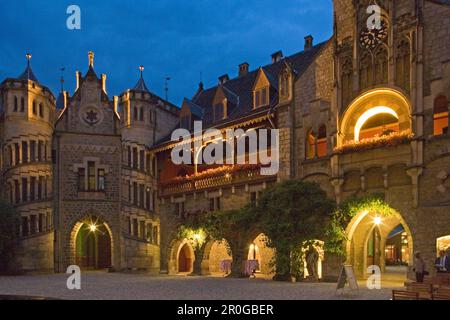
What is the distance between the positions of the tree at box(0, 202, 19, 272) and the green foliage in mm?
21530

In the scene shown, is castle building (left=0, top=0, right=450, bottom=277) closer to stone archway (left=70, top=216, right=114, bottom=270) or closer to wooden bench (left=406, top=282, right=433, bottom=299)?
stone archway (left=70, top=216, right=114, bottom=270)

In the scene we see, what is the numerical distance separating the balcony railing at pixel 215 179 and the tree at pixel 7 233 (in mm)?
9947

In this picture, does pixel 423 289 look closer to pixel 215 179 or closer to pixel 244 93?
pixel 215 179

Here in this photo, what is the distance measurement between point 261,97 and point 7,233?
737 inches

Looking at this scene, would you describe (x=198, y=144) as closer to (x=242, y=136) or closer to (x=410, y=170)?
(x=242, y=136)

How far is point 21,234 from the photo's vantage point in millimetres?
39906

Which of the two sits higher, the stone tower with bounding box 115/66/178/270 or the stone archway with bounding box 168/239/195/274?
the stone tower with bounding box 115/66/178/270

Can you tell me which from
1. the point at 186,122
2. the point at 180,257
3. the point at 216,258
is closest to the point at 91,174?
the point at 186,122

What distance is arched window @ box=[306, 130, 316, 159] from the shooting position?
28.5 metres

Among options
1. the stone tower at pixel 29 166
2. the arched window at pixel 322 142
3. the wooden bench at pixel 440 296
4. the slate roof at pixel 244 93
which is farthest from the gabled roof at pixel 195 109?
the wooden bench at pixel 440 296

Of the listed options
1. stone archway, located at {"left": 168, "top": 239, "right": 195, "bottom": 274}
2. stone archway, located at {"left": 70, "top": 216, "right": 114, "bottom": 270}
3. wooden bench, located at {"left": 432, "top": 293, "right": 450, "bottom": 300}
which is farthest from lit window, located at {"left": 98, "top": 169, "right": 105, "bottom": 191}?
wooden bench, located at {"left": 432, "top": 293, "right": 450, "bottom": 300}

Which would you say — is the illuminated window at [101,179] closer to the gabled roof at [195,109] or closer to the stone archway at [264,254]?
the gabled roof at [195,109]

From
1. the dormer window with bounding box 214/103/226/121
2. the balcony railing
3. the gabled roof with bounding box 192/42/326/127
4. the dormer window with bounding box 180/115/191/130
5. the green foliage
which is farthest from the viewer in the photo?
the dormer window with bounding box 180/115/191/130

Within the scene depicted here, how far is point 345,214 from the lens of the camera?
25703 mm
